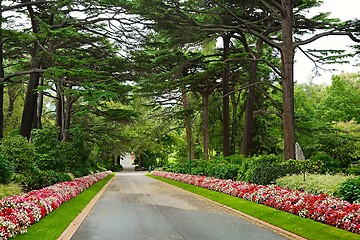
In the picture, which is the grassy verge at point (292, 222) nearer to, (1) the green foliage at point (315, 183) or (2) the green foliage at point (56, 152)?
(1) the green foliage at point (315, 183)

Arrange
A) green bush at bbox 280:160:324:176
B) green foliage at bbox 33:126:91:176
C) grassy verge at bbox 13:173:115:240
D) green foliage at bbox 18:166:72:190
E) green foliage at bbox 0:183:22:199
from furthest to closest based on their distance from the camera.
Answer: green foliage at bbox 33:126:91:176
green foliage at bbox 18:166:72:190
green bush at bbox 280:160:324:176
green foliage at bbox 0:183:22:199
grassy verge at bbox 13:173:115:240

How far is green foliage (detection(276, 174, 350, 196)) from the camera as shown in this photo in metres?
12.0

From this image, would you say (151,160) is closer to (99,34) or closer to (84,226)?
(99,34)

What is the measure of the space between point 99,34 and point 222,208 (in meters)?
15.4

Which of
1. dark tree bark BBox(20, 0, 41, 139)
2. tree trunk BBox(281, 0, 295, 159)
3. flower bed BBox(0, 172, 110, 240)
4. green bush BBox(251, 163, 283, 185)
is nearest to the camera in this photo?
flower bed BBox(0, 172, 110, 240)

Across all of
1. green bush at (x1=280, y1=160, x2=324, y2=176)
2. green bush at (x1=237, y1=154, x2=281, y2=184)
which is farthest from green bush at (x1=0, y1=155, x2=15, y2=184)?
green bush at (x1=280, y1=160, x2=324, y2=176)

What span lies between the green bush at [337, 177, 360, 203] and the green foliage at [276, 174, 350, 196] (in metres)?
0.63

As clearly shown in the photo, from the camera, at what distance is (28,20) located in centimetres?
2705

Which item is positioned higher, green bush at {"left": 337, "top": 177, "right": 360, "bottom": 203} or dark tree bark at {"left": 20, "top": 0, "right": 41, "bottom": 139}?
dark tree bark at {"left": 20, "top": 0, "right": 41, "bottom": 139}

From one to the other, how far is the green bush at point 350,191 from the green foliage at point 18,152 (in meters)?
13.0

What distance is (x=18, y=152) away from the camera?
17.4 m

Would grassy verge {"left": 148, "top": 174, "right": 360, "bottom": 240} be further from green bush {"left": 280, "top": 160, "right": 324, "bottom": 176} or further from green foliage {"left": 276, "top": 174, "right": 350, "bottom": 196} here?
green bush {"left": 280, "top": 160, "right": 324, "bottom": 176}

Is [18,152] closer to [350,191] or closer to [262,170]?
[262,170]

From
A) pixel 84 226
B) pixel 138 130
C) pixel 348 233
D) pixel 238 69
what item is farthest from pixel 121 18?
pixel 138 130
